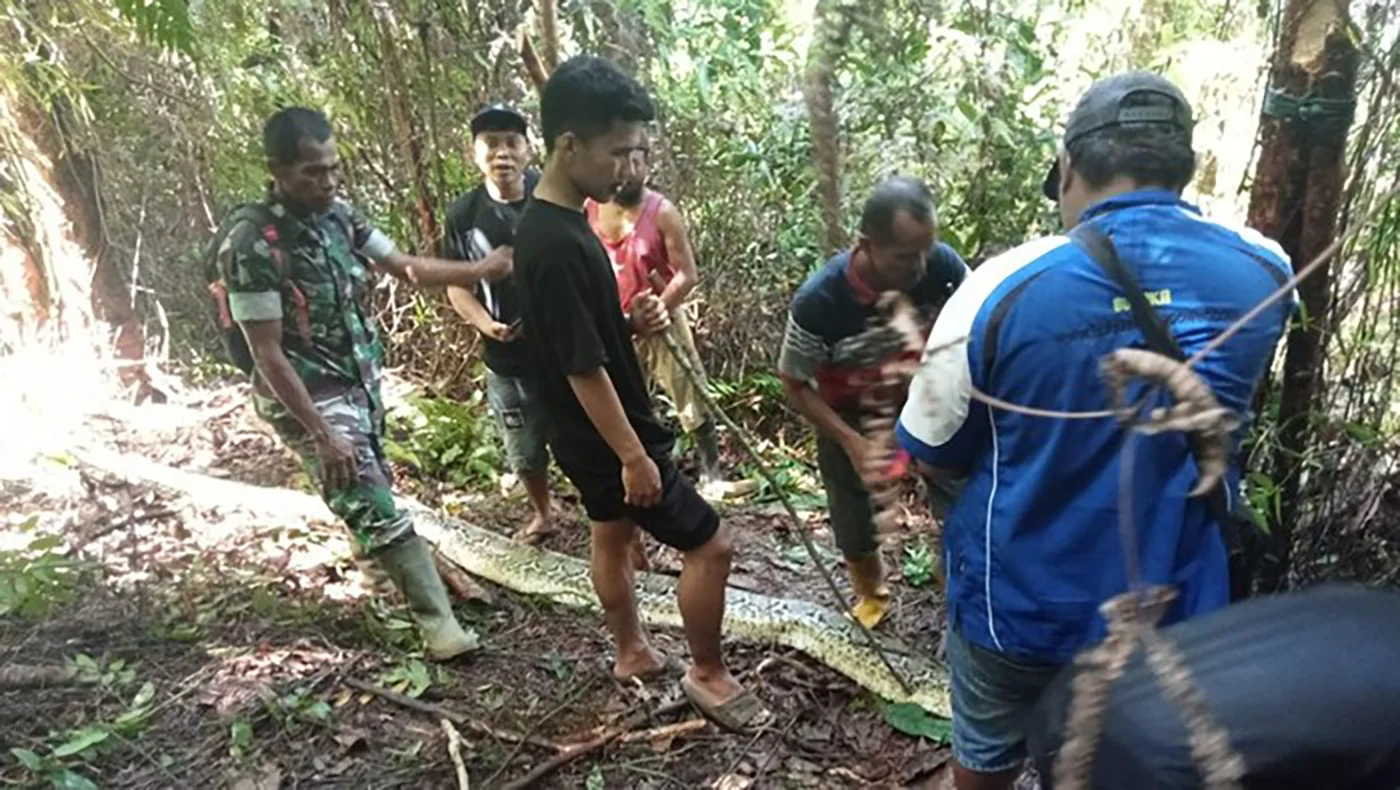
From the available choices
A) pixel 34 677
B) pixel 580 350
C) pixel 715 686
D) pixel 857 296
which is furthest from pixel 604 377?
pixel 34 677

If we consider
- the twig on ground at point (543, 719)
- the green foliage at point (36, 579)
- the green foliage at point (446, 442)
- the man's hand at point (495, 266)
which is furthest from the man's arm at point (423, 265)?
the green foliage at point (446, 442)

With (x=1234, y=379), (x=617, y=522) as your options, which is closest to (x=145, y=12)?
(x=617, y=522)

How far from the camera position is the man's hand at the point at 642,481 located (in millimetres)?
2814

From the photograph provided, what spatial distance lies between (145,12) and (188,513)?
108 inches

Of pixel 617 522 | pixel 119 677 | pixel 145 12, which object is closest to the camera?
pixel 145 12

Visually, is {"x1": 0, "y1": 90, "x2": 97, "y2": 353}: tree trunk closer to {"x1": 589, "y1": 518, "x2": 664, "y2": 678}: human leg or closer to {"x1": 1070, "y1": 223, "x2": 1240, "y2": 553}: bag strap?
{"x1": 589, "y1": 518, "x2": 664, "y2": 678}: human leg

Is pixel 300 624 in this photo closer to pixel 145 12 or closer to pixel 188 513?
pixel 188 513

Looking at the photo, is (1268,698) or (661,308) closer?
(1268,698)

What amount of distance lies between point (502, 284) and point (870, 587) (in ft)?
6.94

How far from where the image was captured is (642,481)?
283 centimetres

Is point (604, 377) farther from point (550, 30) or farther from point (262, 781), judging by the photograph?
point (550, 30)

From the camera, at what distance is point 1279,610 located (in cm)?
114

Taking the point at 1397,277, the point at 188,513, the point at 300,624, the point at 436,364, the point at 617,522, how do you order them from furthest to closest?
the point at 436,364 → the point at 188,513 → the point at 300,624 → the point at 617,522 → the point at 1397,277

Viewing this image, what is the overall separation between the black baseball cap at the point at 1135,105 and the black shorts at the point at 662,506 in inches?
65.0
